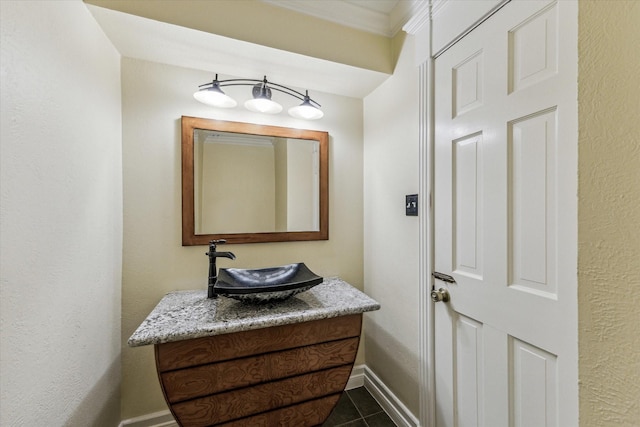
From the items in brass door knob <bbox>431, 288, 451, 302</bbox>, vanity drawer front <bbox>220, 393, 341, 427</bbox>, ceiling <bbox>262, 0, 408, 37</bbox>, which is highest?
ceiling <bbox>262, 0, 408, 37</bbox>

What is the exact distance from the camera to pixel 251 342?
1.21 m

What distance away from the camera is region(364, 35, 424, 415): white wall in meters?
1.55

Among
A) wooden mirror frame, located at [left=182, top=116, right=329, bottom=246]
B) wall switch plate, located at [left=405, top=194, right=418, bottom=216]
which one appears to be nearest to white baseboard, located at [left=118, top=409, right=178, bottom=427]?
wooden mirror frame, located at [left=182, top=116, right=329, bottom=246]

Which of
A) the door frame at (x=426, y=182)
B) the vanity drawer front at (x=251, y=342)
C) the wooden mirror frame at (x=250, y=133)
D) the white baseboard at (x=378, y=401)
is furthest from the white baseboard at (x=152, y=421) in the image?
the door frame at (x=426, y=182)

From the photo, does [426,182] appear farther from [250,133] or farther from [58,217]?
[58,217]

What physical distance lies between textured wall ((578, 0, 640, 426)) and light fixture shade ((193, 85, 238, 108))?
5.15 ft

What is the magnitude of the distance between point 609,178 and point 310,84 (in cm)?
170

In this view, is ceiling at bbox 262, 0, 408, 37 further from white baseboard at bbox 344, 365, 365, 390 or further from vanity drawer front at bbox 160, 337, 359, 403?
white baseboard at bbox 344, 365, 365, 390

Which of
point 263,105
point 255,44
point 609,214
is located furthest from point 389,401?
point 255,44

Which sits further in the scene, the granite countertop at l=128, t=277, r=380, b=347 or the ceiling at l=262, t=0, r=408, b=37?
the ceiling at l=262, t=0, r=408, b=37

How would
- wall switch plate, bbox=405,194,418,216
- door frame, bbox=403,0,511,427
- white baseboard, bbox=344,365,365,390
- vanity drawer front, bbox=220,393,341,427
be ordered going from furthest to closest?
white baseboard, bbox=344,365,365,390, wall switch plate, bbox=405,194,418,216, door frame, bbox=403,0,511,427, vanity drawer front, bbox=220,393,341,427

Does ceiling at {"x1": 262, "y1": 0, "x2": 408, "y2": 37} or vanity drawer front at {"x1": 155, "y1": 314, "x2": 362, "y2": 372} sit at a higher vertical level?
ceiling at {"x1": 262, "y1": 0, "x2": 408, "y2": 37}

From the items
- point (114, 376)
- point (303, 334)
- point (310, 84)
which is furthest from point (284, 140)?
point (114, 376)

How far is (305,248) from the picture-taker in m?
1.95
